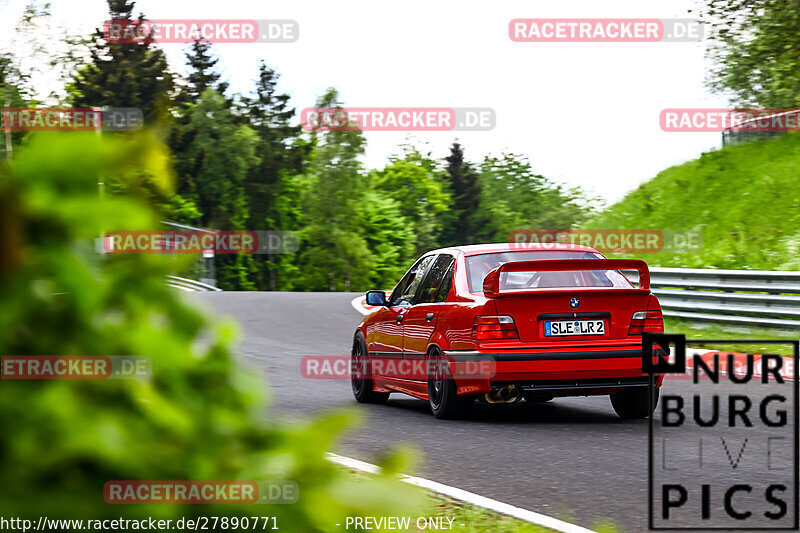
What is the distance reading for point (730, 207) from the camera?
101ft

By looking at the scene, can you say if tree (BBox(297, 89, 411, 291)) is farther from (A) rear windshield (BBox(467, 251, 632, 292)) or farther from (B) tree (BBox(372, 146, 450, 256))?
(A) rear windshield (BBox(467, 251, 632, 292))

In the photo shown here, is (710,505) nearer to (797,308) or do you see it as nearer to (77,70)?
(797,308)

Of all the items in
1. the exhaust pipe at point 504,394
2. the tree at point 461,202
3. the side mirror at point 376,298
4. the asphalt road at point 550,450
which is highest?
the tree at point 461,202

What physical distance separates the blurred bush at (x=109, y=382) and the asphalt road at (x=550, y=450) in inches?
96.2

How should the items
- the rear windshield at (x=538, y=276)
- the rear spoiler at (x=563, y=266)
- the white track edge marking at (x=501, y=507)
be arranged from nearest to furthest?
1. the white track edge marking at (x=501, y=507)
2. the rear spoiler at (x=563, y=266)
3. the rear windshield at (x=538, y=276)

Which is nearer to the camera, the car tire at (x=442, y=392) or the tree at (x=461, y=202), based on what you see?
the car tire at (x=442, y=392)

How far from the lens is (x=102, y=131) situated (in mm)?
1275

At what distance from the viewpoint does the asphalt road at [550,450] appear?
619 cm

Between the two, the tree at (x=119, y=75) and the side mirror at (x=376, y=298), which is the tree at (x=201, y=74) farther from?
the side mirror at (x=376, y=298)

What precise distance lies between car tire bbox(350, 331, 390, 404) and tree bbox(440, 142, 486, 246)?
108912 millimetres

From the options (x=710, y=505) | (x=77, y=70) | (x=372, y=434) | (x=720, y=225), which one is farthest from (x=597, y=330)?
(x=77, y=70)

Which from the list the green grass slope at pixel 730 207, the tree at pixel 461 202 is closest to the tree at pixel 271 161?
the tree at pixel 461 202

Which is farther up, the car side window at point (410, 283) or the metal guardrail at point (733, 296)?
the car side window at point (410, 283)

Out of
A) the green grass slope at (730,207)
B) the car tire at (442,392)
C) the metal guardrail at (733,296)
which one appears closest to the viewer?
the car tire at (442,392)
